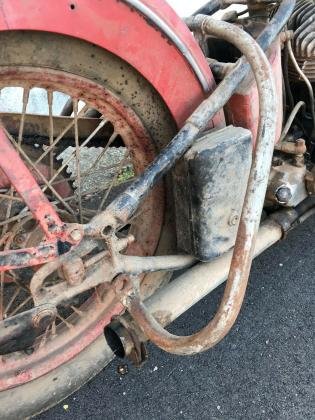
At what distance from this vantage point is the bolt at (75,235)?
998 mm

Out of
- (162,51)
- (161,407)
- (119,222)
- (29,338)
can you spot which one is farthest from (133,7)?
(161,407)

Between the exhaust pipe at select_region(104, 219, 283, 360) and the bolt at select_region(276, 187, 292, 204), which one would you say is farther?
the bolt at select_region(276, 187, 292, 204)

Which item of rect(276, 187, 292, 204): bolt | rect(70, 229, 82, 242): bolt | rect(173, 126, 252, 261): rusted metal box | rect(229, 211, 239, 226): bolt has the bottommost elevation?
A: rect(276, 187, 292, 204): bolt

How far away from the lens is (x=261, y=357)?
154cm

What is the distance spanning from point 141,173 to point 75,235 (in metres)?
0.25

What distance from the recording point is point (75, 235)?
3.28 ft

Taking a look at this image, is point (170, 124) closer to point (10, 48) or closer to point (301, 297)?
point (10, 48)

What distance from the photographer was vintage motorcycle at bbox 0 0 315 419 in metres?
1.01

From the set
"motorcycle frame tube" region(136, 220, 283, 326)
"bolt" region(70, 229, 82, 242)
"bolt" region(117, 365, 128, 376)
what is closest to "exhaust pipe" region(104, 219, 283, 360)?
"motorcycle frame tube" region(136, 220, 283, 326)

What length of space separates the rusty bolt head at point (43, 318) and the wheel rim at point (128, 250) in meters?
0.35

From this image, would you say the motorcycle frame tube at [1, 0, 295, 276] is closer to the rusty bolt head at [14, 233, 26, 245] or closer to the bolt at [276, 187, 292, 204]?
the rusty bolt head at [14, 233, 26, 245]

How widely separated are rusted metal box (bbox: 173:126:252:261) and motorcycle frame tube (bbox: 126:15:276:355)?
11cm

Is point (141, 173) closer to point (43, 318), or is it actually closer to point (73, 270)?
point (73, 270)

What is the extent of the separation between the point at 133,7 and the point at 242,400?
1086 millimetres
